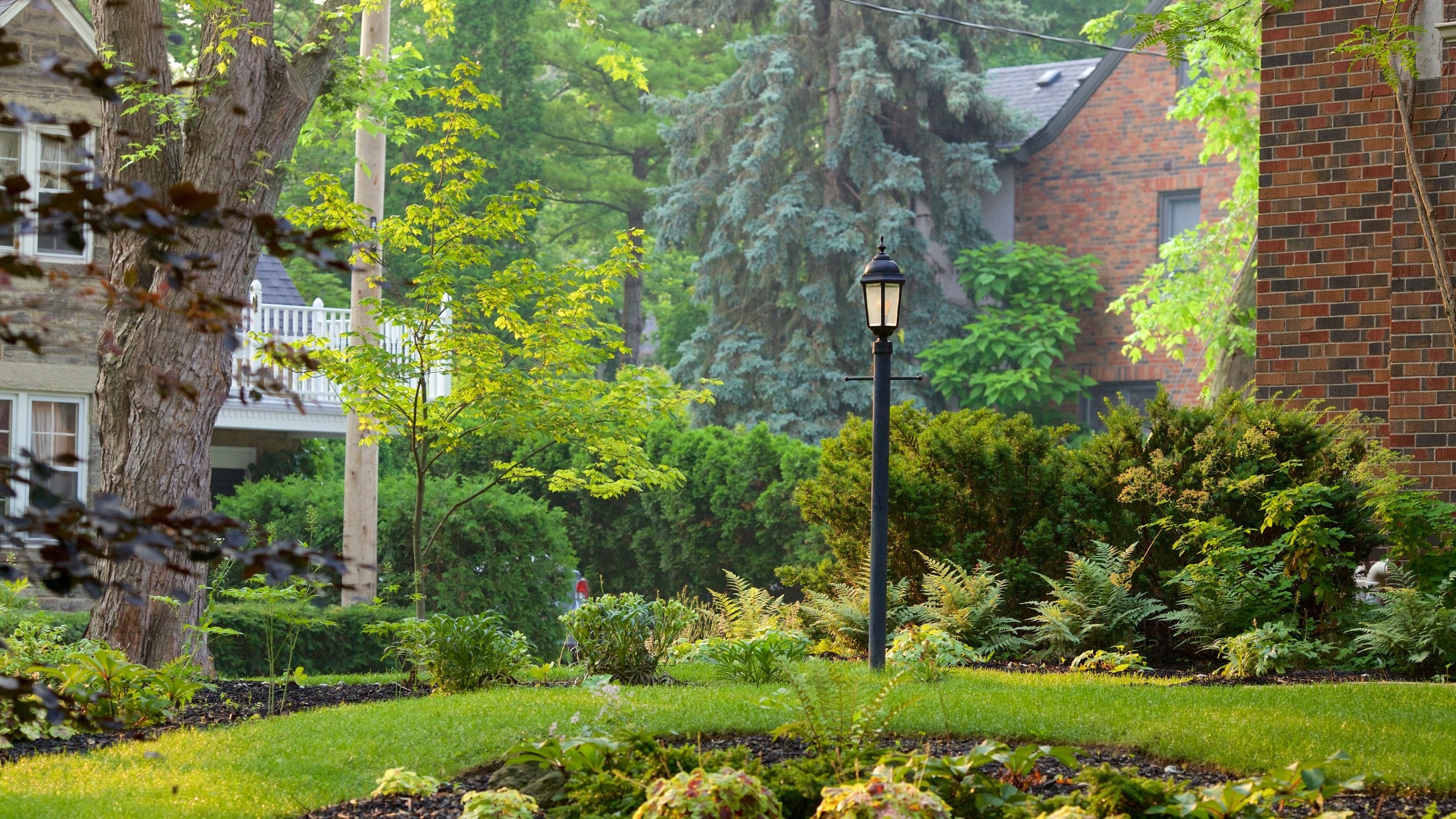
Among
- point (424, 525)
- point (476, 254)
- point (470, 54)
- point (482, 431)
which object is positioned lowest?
point (424, 525)

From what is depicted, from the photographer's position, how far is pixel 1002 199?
86.0 ft

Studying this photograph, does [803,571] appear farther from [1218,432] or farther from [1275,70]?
[1275,70]

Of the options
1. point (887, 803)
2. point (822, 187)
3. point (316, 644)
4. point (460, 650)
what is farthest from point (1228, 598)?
point (822, 187)

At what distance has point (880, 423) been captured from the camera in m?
8.68

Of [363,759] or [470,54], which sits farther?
[470,54]

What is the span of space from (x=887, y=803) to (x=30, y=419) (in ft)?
44.7

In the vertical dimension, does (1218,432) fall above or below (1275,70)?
below

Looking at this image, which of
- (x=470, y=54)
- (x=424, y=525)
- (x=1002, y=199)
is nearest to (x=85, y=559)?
(x=424, y=525)

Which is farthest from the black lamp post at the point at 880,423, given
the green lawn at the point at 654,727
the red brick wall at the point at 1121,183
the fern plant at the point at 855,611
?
the red brick wall at the point at 1121,183

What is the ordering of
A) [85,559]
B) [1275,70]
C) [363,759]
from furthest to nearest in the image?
[1275,70], [363,759], [85,559]

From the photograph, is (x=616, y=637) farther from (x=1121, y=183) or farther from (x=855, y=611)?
(x=1121, y=183)

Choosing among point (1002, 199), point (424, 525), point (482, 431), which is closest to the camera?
point (482, 431)

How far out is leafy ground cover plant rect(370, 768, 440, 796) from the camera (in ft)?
18.0

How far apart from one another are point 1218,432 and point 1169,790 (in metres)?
5.65
